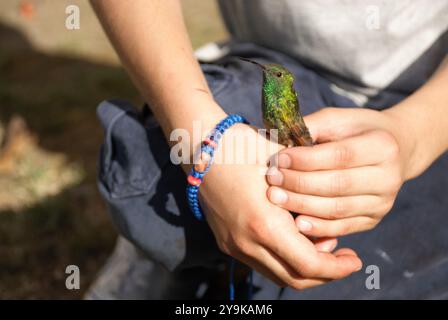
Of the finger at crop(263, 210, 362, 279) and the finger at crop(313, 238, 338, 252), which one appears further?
the finger at crop(313, 238, 338, 252)

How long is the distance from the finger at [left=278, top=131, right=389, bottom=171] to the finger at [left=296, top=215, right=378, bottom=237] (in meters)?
0.15

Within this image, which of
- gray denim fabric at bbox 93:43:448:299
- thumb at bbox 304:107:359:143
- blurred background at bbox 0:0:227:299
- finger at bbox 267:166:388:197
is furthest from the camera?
blurred background at bbox 0:0:227:299

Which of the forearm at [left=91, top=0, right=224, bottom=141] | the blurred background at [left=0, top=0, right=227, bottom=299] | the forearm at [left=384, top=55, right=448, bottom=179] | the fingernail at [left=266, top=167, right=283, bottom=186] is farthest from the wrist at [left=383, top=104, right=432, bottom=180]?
the blurred background at [left=0, top=0, right=227, bottom=299]

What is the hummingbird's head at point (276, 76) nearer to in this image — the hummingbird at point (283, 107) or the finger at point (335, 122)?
the hummingbird at point (283, 107)

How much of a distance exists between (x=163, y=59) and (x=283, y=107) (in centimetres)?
44

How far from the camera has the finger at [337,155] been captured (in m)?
1.49

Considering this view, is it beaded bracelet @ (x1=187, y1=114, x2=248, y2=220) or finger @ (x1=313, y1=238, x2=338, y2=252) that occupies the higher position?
beaded bracelet @ (x1=187, y1=114, x2=248, y2=220)

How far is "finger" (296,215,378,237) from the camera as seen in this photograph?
1541 millimetres

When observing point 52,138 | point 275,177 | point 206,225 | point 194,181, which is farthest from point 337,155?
point 52,138

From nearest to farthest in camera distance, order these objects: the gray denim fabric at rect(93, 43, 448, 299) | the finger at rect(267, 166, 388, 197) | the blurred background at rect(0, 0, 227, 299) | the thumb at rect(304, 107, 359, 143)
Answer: the finger at rect(267, 166, 388, 197) < the thumb at rect(304, 107, 359, 143) < the gray denim fabric at rect(93, 43, 448, 299) < the blurred background at rect(0, 0, 227, 299)

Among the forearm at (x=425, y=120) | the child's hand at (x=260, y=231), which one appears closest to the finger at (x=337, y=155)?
the child's hand at (x=260, y=231)

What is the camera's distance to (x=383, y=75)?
2.04m

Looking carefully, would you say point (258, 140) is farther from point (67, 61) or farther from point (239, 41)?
point (67, 61)

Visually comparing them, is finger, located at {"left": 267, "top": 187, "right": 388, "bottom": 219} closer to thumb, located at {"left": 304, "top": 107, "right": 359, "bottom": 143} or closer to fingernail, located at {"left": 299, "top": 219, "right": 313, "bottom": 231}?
fingernail, located at {"left": 299, "top": 219, "right": 313, "bottom": 231}
